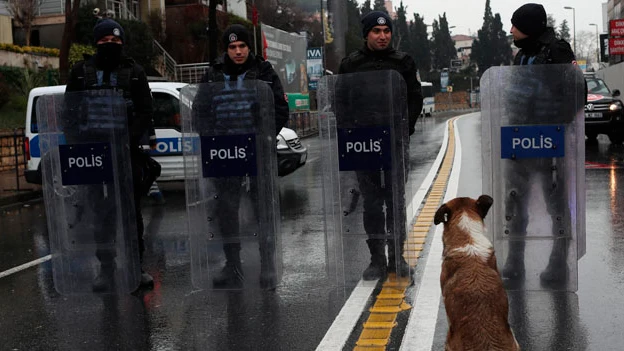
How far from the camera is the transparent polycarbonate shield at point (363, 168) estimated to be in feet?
19.5

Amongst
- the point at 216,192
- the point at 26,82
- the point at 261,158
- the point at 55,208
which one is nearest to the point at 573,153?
the point at 261,158

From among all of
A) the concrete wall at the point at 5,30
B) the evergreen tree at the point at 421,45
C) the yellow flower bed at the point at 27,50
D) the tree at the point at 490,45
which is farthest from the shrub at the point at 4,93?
the tree at the point at 490,45

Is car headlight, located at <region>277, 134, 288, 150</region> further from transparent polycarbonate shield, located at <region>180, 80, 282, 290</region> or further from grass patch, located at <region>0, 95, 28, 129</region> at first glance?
grass patch, located at <region>0, 95, 28, 129</region>

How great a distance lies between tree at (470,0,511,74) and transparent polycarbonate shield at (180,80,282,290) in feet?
431

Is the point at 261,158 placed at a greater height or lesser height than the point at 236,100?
lesser

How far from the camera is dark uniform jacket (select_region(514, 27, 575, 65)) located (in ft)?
18.8

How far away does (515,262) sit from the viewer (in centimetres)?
584

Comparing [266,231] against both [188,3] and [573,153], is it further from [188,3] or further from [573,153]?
[188,3]

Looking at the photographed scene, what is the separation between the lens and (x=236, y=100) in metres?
5.88

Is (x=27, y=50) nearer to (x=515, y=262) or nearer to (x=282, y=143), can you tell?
(x=282, y=143)

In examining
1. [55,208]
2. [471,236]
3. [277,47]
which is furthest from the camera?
[277,47]

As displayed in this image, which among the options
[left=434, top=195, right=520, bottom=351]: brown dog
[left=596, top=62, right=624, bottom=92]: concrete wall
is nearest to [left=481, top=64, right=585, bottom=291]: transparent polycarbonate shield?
[left=434, top=195, right=520, bottom=351]: brown dog

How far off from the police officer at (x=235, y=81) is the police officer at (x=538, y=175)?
6.06 feet

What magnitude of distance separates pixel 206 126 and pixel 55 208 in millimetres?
1445
